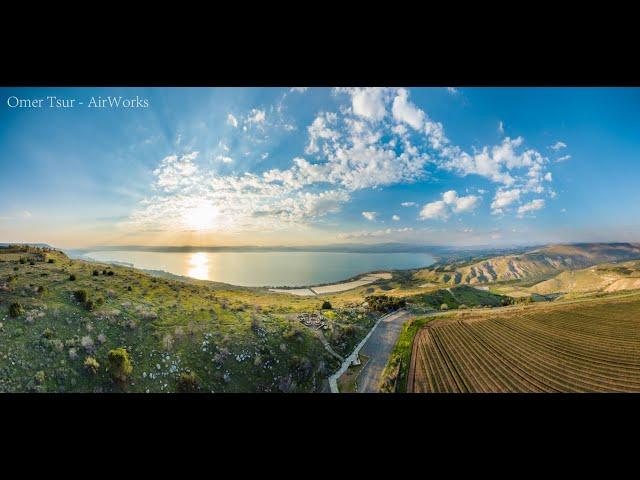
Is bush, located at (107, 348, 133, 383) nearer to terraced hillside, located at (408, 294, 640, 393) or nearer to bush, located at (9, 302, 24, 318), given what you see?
bush, located at (9, 302, 24, 318)

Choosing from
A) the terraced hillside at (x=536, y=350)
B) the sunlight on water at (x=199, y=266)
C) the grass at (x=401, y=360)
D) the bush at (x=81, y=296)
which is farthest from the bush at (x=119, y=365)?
the terraced hillside at (x=536, y=350)

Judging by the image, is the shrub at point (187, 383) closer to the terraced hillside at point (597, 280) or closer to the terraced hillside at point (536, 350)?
the terraced hillside at point (536, 350)

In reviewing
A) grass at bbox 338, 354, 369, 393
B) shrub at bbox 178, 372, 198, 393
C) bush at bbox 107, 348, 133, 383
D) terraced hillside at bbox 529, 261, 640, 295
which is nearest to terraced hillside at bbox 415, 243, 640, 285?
terraced hillside at bbox 529, 261, 640, 295

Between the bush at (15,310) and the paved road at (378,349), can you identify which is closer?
the bush at (15,310)

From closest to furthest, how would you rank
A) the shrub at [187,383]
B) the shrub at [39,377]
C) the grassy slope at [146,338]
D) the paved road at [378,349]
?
the shrub at [39,377] → the grassy slope at [146,338] → the shrub at [187,383] → the paved road at [378,349]

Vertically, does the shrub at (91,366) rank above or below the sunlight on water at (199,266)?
below

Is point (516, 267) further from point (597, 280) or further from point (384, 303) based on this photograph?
point (384, 303)

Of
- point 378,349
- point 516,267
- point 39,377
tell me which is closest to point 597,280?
point 516,267
